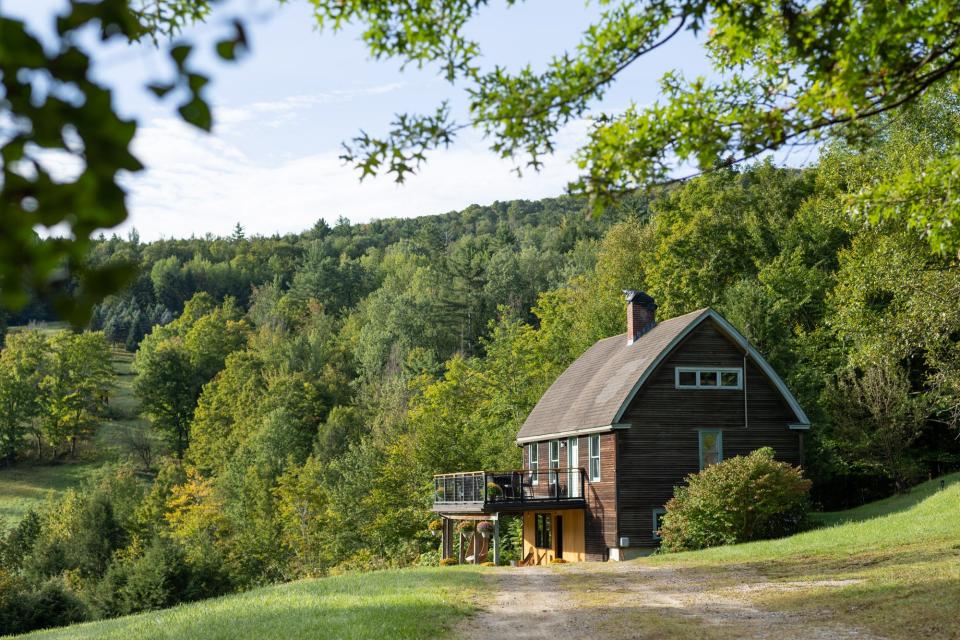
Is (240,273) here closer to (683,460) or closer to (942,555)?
(683,460)

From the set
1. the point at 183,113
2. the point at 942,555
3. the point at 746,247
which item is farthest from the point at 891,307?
the point at 183,113

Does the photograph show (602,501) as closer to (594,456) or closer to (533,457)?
(594,456)

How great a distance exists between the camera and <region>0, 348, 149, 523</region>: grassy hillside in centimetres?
7594

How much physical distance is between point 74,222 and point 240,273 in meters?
156

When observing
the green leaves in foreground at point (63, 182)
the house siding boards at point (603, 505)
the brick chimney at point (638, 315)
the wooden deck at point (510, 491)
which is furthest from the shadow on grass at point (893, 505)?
the green leaves in foreground at point (63, 182)

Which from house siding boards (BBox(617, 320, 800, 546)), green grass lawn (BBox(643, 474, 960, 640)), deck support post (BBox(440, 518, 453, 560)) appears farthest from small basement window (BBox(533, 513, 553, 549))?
green grass lawn (BBox(643, 474, 960, 640))

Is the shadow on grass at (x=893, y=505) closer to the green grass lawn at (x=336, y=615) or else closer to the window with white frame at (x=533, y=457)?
the window with white frame at (x=533, y=457)

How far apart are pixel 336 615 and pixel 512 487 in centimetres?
2043

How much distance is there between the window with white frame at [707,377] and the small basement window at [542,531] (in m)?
8.67

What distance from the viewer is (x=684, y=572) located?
2081 cm

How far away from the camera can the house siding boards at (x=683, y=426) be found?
3188 cm

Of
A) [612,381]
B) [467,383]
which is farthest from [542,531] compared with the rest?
[467,383]

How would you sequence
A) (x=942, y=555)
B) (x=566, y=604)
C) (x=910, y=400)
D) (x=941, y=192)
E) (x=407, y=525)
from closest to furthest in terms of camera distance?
(x=941, y=192) < (x=566, y=604) < (x=942, y=555) < (x=910, y=400) < (x=407, y=525)

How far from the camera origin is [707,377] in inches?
1293
